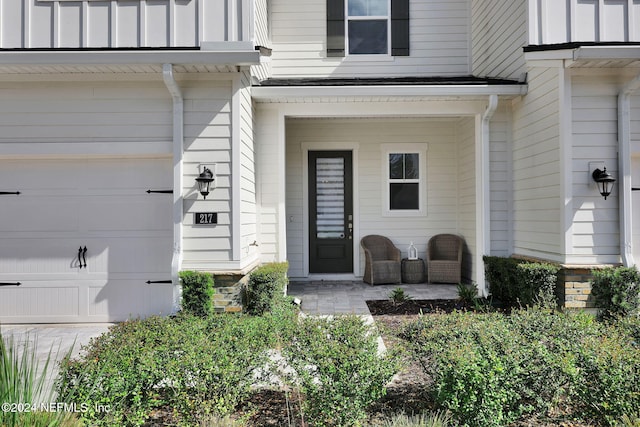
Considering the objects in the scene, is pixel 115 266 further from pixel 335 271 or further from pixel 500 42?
pixel 500 42

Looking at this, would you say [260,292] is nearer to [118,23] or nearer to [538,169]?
[118,23]

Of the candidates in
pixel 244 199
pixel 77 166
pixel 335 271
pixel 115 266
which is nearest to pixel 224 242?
pixel 244 199

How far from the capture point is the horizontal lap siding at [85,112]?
5.25 m

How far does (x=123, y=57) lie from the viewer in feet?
15.9

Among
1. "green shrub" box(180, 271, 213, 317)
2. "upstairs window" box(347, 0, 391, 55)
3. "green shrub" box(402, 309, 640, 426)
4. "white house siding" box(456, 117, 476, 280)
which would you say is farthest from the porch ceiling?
"green shrub" box(402, 309, 640, 426)

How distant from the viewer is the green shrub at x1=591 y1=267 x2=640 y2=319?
4.85 metres

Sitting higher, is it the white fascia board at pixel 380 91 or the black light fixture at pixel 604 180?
the white fascia board at pixel 380 91

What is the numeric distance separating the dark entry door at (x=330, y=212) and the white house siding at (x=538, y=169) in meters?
3.19

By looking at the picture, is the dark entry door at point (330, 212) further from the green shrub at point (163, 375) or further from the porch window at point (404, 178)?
the green shrub at point (163, 375)

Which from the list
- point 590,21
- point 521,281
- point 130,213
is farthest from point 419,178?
point 130,213

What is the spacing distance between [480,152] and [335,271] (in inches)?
142

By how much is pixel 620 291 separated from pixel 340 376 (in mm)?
3989

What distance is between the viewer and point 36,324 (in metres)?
5.43

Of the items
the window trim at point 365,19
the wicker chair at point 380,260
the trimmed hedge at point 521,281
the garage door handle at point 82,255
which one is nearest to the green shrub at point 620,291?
the trimmed hedge at point 521,281
